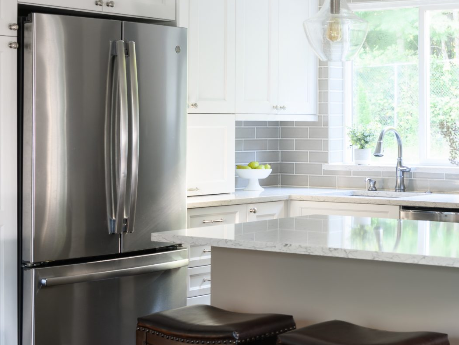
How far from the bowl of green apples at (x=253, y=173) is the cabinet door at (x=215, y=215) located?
56 centimetres

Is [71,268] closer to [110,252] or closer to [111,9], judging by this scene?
[110,252]

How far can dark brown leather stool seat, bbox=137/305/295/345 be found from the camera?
248 cm

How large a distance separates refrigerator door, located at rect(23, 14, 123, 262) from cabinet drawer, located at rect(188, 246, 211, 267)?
27.3 inches

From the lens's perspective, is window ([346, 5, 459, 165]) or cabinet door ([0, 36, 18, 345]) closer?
cabinet door ([0, 36, 18, 345])

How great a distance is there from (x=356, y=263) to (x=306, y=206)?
7.91 feet

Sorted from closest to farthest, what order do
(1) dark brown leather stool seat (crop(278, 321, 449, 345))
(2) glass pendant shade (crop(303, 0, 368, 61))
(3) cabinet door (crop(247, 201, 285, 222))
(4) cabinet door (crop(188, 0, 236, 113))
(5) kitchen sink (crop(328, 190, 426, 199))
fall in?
(1) dark brown leather stool seat (crop(278, 321, 449, 345)) < (2) glass pendant shade (crop(303, 0, 368, 61)) < (4) cabinet door (crop(188, 0, 236, 113)) < (3) cabinet door (crop(247, 201, 285, 222)) < (5) kitchen sink (crop(328, 190, 426, 199))

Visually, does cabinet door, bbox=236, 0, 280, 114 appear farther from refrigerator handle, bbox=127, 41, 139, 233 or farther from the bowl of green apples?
refrigerator handle, bbox=127, 41, 139, 233

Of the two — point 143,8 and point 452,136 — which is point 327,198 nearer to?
point 452,136

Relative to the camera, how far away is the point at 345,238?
2764 millimetres

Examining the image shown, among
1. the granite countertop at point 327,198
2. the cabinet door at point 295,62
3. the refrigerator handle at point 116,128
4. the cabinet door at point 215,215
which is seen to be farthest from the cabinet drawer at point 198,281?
the cabinet door at point 295,62

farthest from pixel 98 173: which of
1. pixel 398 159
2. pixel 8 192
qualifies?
pixel 398 159

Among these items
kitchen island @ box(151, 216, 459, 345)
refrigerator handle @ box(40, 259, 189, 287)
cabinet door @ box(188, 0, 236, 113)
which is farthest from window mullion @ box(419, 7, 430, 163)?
kitchen island @ box(151, 216, 459, 345)

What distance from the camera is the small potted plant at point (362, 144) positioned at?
223 inches

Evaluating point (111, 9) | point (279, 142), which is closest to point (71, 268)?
point (111, 9)
